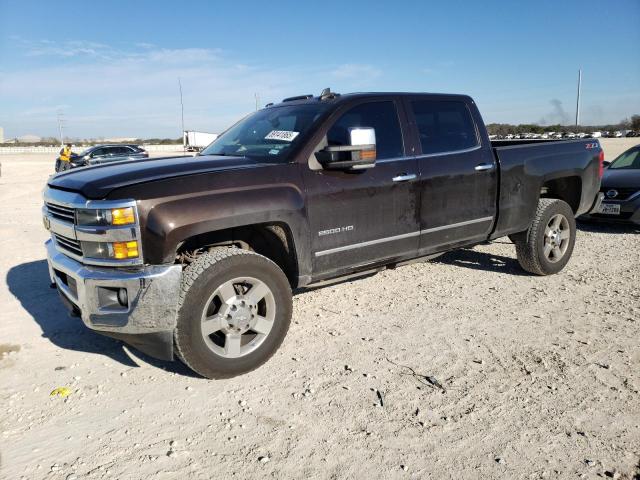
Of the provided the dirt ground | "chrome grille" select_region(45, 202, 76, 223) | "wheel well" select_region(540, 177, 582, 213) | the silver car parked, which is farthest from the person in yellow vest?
"wheel well" select_region(540, 177, 582, 213)

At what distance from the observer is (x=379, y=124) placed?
4242 mm

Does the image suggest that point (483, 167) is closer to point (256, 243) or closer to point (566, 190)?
point (566, 190)

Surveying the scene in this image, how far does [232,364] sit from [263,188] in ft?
4.01

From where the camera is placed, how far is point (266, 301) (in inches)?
138

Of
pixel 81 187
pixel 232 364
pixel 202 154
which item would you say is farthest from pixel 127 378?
pixel 202 154

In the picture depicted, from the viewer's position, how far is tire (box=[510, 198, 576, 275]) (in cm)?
534

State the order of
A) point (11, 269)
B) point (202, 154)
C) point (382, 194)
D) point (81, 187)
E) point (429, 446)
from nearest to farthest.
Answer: point (429, 446)
point (81, 187)
point (382, 194)
point (202, 154)
point (11, 269)

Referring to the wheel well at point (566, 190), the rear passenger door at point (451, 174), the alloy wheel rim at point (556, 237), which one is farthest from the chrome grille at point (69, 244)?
the wheel well at point (566, 190)

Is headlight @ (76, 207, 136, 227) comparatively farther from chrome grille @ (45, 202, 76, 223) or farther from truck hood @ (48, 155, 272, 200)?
chrome grille @ (45, 202, 76, 223)

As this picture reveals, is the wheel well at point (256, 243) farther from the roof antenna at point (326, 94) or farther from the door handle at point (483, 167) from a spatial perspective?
the door handle at point (483, 167)

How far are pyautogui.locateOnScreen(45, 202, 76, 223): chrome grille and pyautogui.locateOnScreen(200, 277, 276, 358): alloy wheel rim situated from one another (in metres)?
1.08

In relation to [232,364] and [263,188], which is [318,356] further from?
[263,188]

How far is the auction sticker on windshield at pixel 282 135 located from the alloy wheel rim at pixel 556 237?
317cm

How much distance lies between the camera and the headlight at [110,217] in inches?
116
